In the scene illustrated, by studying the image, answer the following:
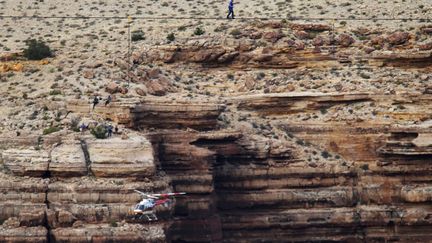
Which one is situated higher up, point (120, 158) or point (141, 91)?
point (141, 91)

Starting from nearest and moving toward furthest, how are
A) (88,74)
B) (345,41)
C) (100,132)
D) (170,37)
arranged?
1. (100,132)
2. (88,74)
3. (345,41)
4. (170,37)

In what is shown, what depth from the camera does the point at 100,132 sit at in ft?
346

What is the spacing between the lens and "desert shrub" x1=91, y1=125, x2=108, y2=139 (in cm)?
10525

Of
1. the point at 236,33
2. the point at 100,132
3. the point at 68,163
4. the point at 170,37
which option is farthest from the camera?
the point at 236,33

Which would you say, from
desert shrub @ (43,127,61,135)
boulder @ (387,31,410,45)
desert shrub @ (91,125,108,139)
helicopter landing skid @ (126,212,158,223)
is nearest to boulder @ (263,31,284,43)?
boulder @ (387,31,410,45)

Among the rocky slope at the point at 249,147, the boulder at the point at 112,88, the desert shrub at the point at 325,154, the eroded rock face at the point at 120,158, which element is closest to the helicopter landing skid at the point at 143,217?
the rocky slope at the point at 249,147

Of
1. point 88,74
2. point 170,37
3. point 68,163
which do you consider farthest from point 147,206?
point 170,37

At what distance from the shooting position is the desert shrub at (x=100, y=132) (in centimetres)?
10525

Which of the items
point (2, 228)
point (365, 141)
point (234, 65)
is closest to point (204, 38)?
point (234, 65)

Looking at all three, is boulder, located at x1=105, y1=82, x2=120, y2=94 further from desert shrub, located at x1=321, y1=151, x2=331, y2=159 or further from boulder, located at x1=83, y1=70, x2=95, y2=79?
desert shrub, located at x1=321, y1=151, x2=331, y2=159

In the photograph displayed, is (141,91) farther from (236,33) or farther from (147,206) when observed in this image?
(147,206)

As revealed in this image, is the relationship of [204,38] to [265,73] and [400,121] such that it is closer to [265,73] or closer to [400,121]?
[265,73]

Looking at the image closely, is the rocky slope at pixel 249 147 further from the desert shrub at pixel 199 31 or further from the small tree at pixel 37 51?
the small tree at pixel 37 51

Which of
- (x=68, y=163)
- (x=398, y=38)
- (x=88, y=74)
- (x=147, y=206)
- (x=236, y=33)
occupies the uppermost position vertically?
(x=236, y=33)
